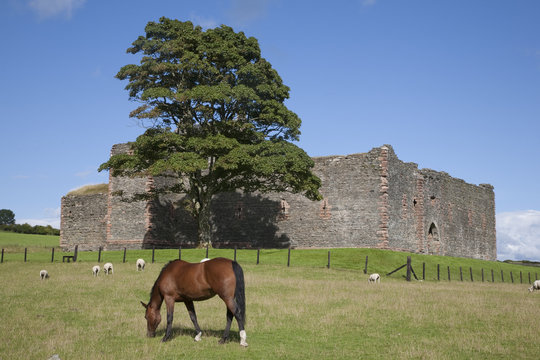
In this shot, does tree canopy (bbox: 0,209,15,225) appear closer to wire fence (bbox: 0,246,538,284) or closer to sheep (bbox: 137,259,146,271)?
wire fence (bbox: 0,246,538,284)

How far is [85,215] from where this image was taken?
158ft

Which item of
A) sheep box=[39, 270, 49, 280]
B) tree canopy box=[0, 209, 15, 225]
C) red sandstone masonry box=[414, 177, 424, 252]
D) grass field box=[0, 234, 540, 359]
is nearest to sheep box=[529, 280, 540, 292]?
grass field box=[0, 234, 540, 359]

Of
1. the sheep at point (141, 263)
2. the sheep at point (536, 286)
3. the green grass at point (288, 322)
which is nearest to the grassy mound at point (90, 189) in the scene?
the sheep at point (141, 263)

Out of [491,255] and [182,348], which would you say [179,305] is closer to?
[182,348]

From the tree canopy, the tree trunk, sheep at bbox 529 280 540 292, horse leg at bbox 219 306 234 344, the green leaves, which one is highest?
the green leaves

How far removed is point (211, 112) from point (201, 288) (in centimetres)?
2582

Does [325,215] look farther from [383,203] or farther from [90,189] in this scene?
[90,189]

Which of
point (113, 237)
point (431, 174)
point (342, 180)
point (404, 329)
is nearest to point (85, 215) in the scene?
point (113, 237)

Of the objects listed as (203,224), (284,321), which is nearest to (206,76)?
(203,224)

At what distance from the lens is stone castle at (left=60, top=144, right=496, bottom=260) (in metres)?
40.3

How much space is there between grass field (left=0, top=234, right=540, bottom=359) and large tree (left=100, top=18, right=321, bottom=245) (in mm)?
10980

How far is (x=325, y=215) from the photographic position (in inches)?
1638

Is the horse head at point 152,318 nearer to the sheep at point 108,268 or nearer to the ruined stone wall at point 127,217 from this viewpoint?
the sheep at point 108,268

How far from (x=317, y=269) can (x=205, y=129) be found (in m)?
13.0
